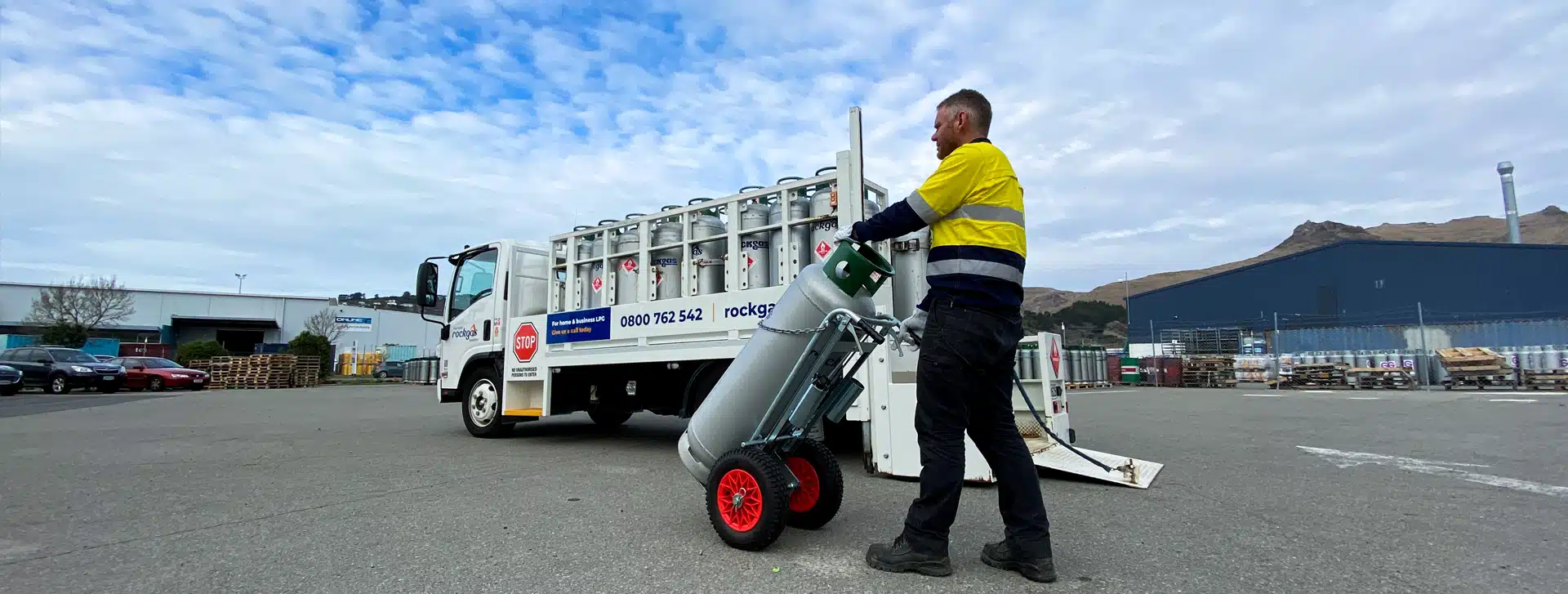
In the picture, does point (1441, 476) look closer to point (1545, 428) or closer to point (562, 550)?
point (1545, 428)

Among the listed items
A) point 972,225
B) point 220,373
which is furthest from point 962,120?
point 220,373

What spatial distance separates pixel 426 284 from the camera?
26.6 ft

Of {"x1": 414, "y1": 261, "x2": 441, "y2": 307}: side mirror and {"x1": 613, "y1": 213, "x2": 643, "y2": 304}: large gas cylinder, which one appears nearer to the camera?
{"x1": 613, "y1": 213, "x2": 643, "y2": 304}: large gas cylinder

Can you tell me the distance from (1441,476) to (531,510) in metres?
6.03

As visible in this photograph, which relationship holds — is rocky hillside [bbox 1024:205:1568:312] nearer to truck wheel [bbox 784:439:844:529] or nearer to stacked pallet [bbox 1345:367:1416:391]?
stacked pallet [bbox 1345:367:1416:391]

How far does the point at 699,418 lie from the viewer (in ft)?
11.3

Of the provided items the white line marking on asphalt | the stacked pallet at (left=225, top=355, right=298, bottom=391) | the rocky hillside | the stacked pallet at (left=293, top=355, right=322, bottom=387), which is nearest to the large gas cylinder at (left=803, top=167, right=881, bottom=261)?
the white line marking on asphalt

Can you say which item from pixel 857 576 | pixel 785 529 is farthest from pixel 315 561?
pixel 857 576

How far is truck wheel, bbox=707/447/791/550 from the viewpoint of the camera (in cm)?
293

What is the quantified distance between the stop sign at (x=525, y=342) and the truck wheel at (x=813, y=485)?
4643 mm

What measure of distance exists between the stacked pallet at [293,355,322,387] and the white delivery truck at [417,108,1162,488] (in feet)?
78.6

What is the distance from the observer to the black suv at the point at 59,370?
20.2m

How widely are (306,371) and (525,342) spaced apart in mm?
26259

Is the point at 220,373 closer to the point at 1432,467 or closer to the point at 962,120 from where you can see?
the point at 962,120
